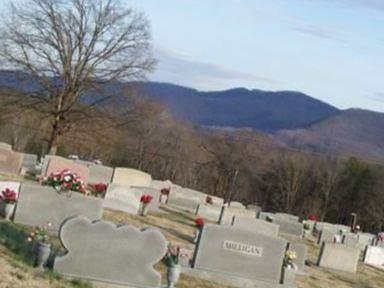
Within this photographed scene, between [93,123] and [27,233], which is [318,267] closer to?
[27,233]

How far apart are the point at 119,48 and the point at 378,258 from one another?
20571mm

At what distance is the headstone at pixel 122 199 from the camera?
21.6 meters

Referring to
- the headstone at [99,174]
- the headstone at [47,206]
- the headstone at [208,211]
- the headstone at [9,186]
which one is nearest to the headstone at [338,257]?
the headstone at [208,211]

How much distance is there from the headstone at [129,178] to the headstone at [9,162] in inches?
141

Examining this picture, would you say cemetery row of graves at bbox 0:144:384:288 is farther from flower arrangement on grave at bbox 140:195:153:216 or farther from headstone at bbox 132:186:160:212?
headstone at bbox 132:186:160:212

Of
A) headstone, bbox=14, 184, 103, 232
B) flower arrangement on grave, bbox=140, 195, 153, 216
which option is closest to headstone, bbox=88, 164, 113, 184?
flower arrangement on grave, bbox=140, 195, 153, 216

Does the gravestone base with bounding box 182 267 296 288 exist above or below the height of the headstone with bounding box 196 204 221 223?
below

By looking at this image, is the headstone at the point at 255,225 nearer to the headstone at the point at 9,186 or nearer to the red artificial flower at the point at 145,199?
the red artificial flower at the point at 145,199

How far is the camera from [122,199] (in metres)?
21.9

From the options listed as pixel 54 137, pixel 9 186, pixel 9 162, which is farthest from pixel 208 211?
pixel 54 137

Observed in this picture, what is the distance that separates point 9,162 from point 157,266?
15315 millimetres

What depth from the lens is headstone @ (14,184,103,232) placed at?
50.0ft

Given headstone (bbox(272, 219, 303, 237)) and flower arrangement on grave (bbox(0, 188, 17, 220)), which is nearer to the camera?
flower arrangement on grave (bbox(0, 188, 17, 220))

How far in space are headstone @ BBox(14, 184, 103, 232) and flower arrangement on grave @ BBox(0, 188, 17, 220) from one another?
222 mm
